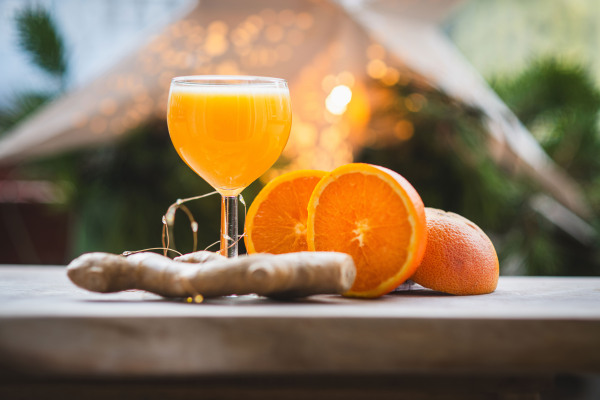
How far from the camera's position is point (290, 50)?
5.50 feet

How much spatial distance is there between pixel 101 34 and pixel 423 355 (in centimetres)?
176

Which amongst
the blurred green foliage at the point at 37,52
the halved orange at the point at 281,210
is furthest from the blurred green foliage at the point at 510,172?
the blurred green foliage at the point at 37,52

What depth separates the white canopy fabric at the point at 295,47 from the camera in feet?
5.04

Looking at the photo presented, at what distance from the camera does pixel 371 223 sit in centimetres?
79

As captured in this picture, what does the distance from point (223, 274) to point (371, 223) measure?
0.65 ft

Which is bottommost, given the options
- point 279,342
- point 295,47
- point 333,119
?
point 279,342

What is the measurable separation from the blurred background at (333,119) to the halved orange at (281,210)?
0.56m

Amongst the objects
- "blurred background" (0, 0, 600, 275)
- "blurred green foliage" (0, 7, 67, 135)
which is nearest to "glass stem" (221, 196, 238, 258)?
"blurred background" (0, 0, 600, 275)

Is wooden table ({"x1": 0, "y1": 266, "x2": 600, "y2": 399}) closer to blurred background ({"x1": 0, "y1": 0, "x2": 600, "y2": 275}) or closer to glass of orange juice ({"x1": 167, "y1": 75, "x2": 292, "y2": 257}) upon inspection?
glass of orange juice ({"x1": 167, "y1": 75, "x2": 292, "y2": 257})

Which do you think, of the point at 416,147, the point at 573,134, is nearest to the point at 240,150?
the point at 416,147

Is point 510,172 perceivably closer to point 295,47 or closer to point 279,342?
point 295,47

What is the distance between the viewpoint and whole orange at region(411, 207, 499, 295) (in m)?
0.81

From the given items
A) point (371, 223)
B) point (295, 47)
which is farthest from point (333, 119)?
point (371, 223)

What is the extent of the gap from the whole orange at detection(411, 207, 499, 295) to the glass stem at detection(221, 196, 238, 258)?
0.23m
